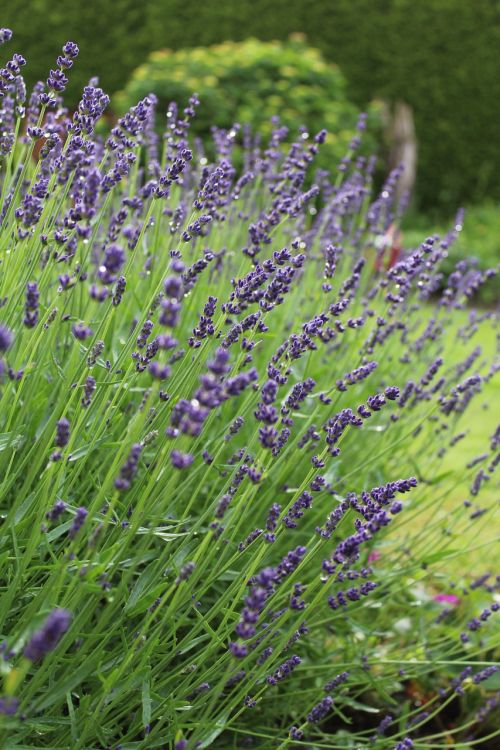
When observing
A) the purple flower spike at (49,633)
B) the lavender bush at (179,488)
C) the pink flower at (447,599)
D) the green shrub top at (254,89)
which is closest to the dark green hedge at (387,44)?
the green shrub top at (254,89)

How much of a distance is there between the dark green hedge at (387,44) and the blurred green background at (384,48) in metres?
0.01

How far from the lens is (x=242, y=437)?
8.30 feet

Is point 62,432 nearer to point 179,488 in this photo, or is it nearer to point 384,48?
point 179,488

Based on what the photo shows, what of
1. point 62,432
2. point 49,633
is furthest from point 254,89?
point 49,633

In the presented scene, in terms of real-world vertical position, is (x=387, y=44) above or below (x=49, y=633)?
below

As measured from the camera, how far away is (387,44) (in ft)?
38.3

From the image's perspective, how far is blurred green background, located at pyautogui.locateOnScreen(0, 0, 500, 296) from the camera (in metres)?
11.6

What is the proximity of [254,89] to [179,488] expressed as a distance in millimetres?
8918

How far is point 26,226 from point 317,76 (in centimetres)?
946

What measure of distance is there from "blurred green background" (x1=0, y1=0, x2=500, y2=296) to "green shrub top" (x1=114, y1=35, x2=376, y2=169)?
87 centimetres

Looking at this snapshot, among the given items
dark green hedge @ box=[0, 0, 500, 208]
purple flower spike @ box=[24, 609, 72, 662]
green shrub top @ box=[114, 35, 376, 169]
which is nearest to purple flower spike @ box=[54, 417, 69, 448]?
purple flower spike @ box=[24, 609, 72, 662]

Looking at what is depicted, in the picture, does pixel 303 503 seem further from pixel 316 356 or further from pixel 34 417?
pixel 316 356

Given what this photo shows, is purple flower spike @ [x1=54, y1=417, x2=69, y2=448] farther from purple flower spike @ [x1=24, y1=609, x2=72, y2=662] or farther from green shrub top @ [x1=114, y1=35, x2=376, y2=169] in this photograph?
green shrub top @ [x1=114, y1=35, x2=376, y2=169]

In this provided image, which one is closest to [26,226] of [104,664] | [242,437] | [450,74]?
[104,664]
